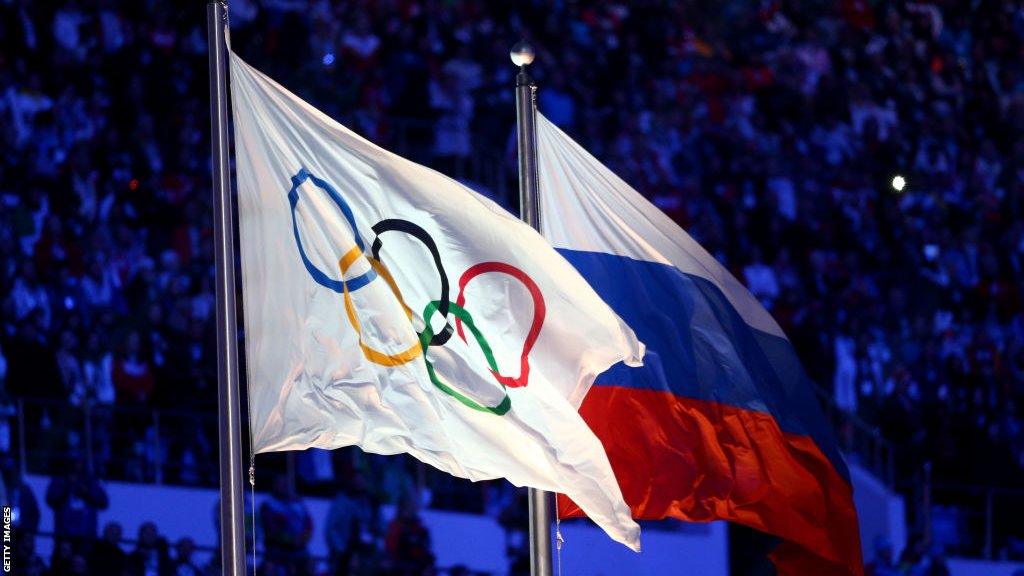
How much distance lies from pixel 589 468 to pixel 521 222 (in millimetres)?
1054

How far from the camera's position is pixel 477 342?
7680 mm

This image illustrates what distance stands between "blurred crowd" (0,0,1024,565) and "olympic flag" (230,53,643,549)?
6522 millimetres

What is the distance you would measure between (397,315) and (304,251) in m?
0.46

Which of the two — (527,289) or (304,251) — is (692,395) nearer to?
(527,289)

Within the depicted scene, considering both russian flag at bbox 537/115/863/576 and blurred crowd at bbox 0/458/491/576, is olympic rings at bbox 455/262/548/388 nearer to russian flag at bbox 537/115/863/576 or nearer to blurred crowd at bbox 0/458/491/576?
russian flag at bbox 537/115/863/576

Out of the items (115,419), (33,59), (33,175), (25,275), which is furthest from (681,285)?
(33,59)

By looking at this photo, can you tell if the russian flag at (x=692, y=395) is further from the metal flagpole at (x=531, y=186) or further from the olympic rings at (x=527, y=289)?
the olympic rings at (x=527, y=289)

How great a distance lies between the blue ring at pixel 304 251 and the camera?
7.66 metres

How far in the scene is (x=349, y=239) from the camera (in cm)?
768

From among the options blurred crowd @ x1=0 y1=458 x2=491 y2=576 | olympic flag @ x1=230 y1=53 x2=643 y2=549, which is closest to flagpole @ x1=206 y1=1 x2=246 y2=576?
olympic flag @ x1=230 y1=53 x2=643 y2=549

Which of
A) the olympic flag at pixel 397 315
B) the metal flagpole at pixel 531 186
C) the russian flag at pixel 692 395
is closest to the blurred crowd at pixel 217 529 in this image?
the russian flag at pixel 692 395

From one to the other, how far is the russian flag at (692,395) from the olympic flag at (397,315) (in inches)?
41.8

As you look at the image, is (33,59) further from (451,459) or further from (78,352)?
(451,459)

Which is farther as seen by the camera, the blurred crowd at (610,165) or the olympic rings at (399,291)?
the blurred crowd at (610,165)
